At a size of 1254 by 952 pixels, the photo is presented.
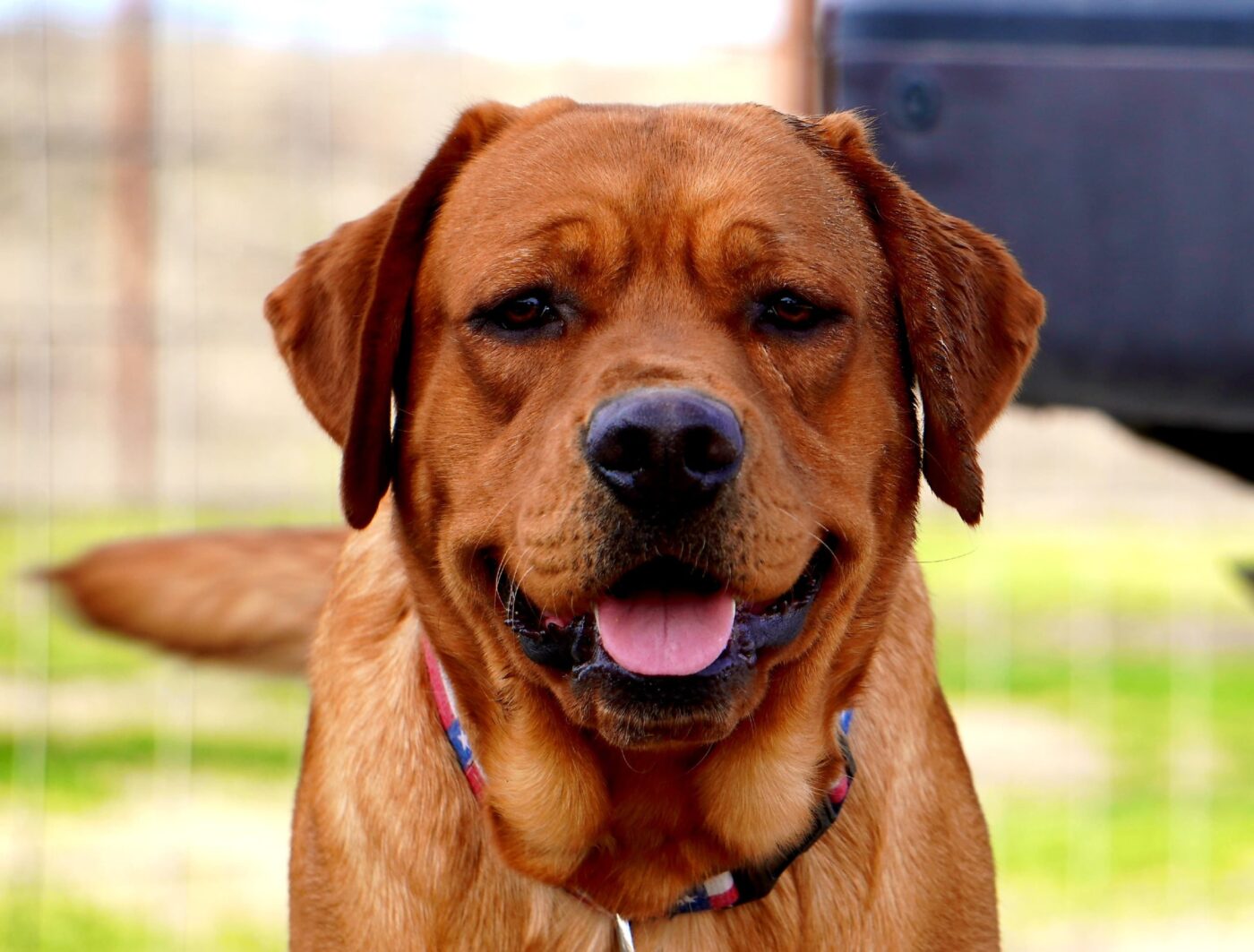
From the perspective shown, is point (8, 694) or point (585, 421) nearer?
point (585, 421)

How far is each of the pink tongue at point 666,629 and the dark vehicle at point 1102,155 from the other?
1.49m

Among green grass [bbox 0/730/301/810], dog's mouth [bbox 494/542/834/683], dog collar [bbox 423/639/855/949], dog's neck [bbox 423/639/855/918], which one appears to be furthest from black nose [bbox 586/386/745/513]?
green grass [bbox 0/730/301/810]

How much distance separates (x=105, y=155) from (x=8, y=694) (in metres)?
2.55

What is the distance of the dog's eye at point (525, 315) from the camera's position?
2.98 metres

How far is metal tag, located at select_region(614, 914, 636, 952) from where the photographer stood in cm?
297

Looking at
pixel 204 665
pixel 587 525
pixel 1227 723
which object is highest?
pixel 587 525

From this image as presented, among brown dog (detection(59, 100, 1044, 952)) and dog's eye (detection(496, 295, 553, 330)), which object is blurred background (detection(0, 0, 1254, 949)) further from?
dog's eye (detection(496, 295, 553, 330))

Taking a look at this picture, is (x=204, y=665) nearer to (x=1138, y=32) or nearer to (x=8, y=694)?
(x=1138, y=32)

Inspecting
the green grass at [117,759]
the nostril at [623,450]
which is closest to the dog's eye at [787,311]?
the nostril at [623,450]

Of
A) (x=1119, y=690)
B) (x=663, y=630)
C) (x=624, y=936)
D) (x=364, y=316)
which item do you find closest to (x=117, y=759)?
(x=364, y=316)

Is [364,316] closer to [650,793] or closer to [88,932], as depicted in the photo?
[650,793]

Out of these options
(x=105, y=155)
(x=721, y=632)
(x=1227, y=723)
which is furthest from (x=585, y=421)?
(x=1227, y=723)

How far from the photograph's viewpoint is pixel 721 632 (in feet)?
8.95

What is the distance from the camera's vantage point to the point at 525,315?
9.82 feet
